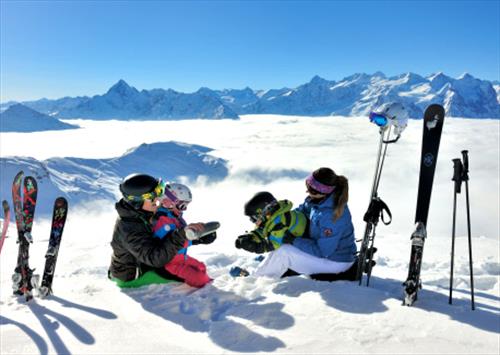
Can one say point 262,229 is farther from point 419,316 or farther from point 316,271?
point 419,316

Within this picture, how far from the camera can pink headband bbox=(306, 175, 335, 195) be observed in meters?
4.86

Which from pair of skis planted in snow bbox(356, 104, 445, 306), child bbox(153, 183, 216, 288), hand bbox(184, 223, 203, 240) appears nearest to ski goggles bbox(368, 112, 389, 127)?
pair of skis planted in snow bbox(356, 104, 445, 306)

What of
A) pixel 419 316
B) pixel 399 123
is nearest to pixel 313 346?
pixel 419 316

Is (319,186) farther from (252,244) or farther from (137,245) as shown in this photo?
(137,245)

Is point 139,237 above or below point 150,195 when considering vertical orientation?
below

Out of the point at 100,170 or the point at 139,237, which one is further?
the point at 100,170

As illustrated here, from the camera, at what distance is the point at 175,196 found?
191 inches

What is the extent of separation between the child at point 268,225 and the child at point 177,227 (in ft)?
1.56

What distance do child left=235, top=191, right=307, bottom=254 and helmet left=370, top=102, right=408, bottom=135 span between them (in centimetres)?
156

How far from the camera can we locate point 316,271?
5020 millimetres

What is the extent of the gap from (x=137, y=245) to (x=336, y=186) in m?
2.41

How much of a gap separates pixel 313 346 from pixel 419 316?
1.15 meters

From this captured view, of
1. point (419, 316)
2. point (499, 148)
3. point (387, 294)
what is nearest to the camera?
point (419, 316)

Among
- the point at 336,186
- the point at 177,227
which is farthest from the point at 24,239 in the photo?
the point at 336,186
